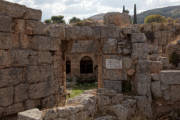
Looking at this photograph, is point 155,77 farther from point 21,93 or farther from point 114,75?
point 21,93

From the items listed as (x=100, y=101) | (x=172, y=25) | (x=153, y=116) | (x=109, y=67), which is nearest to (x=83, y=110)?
(x=100, y=101)

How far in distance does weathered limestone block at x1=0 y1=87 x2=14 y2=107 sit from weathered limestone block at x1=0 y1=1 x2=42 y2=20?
2040 millimetres

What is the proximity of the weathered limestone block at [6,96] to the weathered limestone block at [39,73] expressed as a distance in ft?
2.22

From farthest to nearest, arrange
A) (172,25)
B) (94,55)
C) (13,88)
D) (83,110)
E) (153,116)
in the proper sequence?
(172,25), (94,55), (153,116), (13,88), (83,110)

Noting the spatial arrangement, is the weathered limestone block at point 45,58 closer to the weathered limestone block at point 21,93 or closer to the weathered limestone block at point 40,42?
the weathered limestone block at point 40,42

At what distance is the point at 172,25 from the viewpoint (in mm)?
22172

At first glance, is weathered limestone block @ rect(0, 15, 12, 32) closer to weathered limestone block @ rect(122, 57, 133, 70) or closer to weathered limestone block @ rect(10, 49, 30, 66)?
weathered limestone block @ rect(10, 49, 30, 66)

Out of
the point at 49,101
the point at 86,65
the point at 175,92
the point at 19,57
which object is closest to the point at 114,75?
the point at 175,92

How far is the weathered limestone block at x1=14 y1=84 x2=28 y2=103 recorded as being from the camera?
5355 millimetres

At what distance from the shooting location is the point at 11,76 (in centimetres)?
521

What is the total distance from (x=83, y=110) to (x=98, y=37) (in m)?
3.39

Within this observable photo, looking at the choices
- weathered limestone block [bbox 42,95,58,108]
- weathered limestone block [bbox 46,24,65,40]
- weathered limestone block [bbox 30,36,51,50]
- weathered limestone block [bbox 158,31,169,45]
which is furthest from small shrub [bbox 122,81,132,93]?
weathered limestone block [bbox 158,31,169,45]

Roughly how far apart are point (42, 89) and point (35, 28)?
1933 mm

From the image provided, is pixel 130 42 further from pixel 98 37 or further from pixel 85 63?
pixel 85 63
